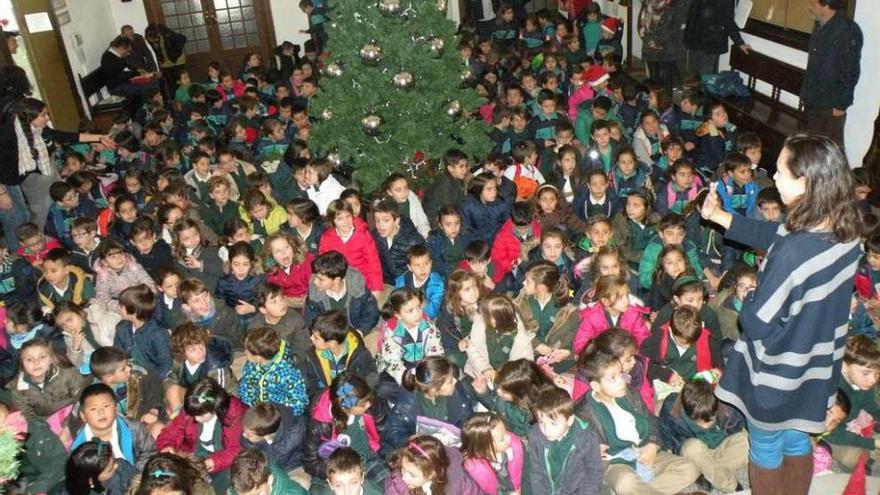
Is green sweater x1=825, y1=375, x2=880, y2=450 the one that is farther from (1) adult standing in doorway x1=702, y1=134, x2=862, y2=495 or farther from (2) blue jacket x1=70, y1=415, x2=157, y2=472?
(2) blue jacket x1=70, y1=415, x2=157, y2=472

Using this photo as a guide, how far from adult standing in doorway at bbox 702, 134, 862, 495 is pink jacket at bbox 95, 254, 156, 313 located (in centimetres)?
391

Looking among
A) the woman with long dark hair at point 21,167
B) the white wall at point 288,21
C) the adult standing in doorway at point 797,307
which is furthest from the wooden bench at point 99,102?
the adult standing in doorway at point 797,307

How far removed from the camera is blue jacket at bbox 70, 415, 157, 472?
→ 349 cm

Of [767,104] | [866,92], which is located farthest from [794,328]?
[767,104]

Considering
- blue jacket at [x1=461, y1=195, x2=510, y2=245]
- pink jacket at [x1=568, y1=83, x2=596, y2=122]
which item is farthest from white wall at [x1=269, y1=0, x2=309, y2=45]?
blue jacket at [x1=461, y1=195, x2=510, y2=245]

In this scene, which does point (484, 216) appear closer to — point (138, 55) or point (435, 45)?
point (435, 45)

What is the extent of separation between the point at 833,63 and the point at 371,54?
3.90 metres

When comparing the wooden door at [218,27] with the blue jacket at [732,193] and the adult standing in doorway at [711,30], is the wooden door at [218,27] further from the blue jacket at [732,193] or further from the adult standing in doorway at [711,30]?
the blue jacket at [732,193]

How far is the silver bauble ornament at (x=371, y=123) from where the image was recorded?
19.6 feet

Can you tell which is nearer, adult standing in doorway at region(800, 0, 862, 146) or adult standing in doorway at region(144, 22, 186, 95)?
adult standing in doorway at region(800, 0, 862, 146)

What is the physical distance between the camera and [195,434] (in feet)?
12.0

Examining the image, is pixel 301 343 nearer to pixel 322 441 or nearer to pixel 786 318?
pixel 322 441

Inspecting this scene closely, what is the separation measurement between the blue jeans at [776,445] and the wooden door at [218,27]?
12.1 m

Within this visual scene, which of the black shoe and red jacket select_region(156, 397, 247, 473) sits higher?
red jacket select_region(156, 397, 247, 473)
